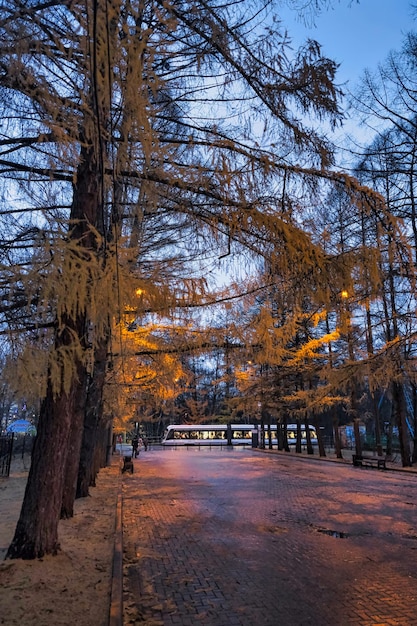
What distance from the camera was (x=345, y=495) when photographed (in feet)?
47.8

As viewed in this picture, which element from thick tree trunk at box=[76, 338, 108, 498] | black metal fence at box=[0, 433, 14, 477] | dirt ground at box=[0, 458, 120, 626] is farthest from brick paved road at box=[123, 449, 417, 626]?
black metal fence at box=[0, 433, 14, 477]

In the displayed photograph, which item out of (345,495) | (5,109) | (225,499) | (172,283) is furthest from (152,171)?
(345,495)

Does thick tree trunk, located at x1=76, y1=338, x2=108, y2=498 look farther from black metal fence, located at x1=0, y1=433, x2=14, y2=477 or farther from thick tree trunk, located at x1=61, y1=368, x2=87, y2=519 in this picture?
black metal fence, located at x1=0, y1=433, x2=14, y2=477

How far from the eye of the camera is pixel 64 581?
18.4 feet

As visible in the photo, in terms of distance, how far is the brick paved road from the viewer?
519 centimetres

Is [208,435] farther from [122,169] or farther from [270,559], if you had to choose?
[122,169]

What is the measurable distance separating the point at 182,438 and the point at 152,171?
5486cm

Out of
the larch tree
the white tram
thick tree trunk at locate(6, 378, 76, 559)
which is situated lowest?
the white tram

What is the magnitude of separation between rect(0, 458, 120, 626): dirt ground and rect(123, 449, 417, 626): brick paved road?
14.1 inches

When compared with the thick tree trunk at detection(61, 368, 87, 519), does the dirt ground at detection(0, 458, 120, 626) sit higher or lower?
lower

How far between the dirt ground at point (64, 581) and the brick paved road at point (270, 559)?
36cm

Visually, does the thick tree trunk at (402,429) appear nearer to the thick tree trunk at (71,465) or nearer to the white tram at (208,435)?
the thick tree trunk at (71,465)

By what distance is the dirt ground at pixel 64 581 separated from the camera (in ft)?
15.2

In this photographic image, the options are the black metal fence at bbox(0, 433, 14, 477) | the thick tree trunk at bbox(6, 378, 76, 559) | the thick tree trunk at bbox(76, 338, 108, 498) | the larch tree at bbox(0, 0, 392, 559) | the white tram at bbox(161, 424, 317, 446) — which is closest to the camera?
the larch tree at bbox(0, 0, 392, 559)
